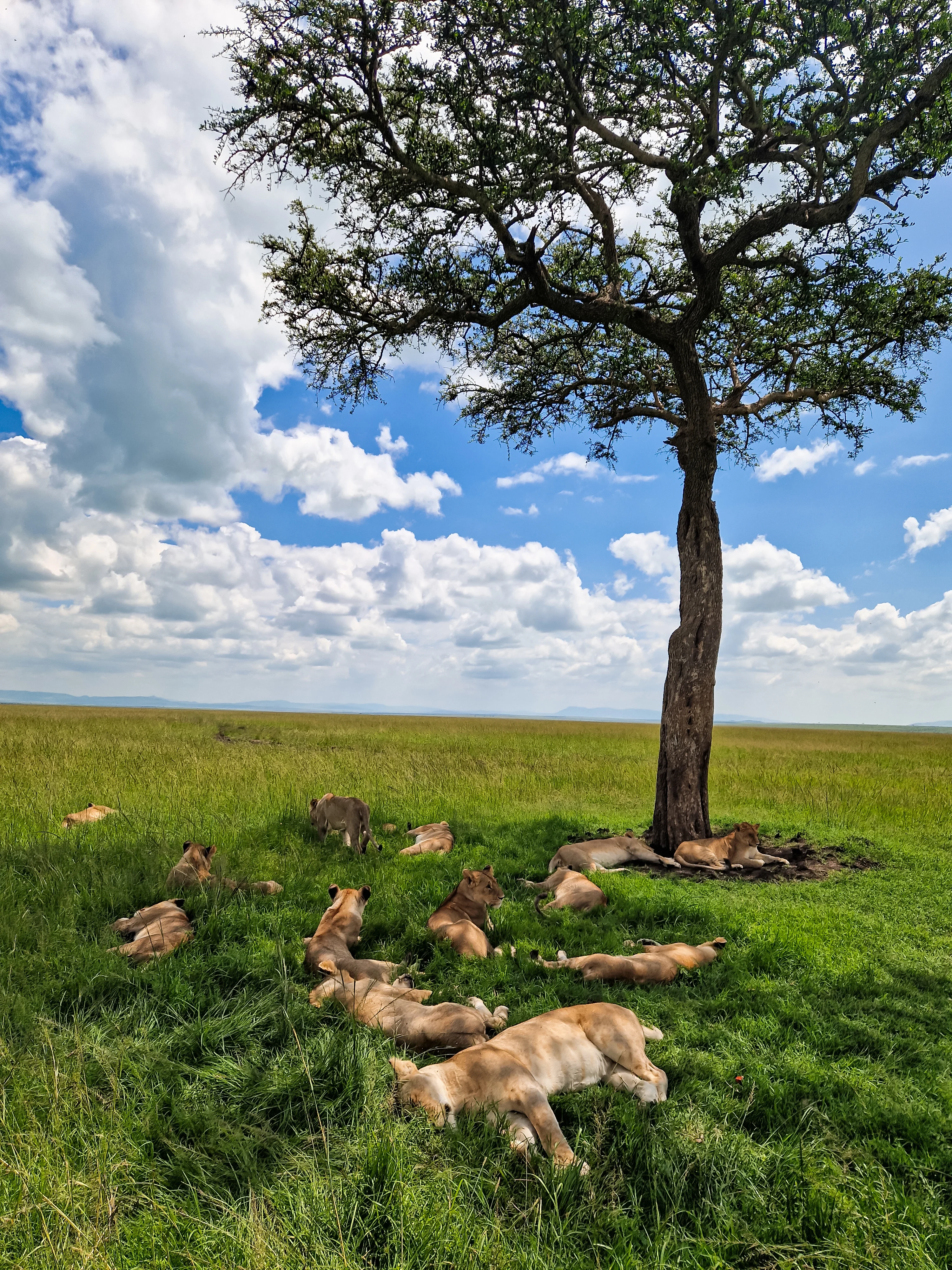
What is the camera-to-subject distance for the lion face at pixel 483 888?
7000mm

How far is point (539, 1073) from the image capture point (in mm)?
3842

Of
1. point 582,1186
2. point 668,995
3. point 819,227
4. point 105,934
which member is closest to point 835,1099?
point 668,995

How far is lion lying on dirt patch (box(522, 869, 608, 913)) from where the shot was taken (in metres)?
7.62

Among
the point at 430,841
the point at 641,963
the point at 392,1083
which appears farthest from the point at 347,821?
the point at 392,1083

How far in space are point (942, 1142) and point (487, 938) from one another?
3.79m

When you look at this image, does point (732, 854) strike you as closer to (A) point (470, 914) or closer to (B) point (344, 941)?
(A) point (470, 914)

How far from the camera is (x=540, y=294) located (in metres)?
11.4

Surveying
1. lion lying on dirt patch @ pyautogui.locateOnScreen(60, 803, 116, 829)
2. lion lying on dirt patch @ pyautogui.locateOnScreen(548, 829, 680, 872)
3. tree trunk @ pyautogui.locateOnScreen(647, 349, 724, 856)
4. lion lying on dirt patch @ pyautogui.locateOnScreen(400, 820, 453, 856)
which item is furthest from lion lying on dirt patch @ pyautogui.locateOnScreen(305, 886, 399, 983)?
tree trunk @ pyautogui.locateOnScreen(647, 349, 724, 856)

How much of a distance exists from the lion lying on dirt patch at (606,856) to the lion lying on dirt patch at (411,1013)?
13.7 feet

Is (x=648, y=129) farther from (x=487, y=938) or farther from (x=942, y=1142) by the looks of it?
(x=942, y=1142)

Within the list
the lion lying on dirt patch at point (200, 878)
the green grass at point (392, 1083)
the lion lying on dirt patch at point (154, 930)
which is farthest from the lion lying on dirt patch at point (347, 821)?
the lion lying on dirt patch at point (154, 930)

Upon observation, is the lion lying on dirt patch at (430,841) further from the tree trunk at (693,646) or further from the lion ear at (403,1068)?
the lion ear at (403,1068)

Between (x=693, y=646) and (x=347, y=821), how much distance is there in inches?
258

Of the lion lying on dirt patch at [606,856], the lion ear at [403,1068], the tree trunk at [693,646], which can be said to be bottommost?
the lion lying on dirt patch at [606,856]
